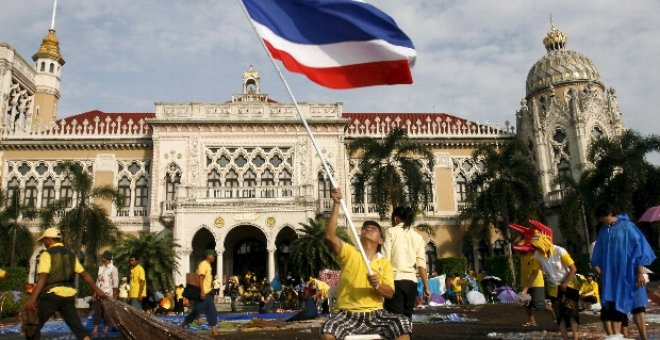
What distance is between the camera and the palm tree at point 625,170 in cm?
2494

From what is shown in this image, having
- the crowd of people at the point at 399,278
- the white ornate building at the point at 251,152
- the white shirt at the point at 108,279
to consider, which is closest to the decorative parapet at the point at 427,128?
the white ornate building at the point at 251,152

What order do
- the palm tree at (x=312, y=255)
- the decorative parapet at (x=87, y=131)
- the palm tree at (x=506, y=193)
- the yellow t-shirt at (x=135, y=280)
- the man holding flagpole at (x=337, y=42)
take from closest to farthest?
the man holding flagpole at (x=337, y=42) → the yellow t-shirt at (x=135, y=280) → the palm tree at (x=312, y=255) → the palm tree at (x=506, y=193) → the decorative parapet at (x=87, y=131)

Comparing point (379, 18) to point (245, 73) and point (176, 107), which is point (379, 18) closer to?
point (176, 107)

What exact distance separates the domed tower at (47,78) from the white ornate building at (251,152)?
3112 millimetres

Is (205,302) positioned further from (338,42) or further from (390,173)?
(390,173)

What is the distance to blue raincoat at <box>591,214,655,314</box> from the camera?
6160 millimetres

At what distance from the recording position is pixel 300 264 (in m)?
24.1

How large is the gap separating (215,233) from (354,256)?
24471 mm

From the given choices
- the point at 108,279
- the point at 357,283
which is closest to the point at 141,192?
the point at 108,279

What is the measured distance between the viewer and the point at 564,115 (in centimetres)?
3409

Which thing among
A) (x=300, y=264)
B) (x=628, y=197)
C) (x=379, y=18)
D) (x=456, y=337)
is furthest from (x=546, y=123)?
(x=379, y=18)

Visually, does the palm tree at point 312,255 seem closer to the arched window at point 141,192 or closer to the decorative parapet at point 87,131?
the arched window at point 141,192

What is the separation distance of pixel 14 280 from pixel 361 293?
24.6 meters

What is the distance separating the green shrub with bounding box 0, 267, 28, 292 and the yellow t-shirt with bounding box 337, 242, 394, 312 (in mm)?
23520
